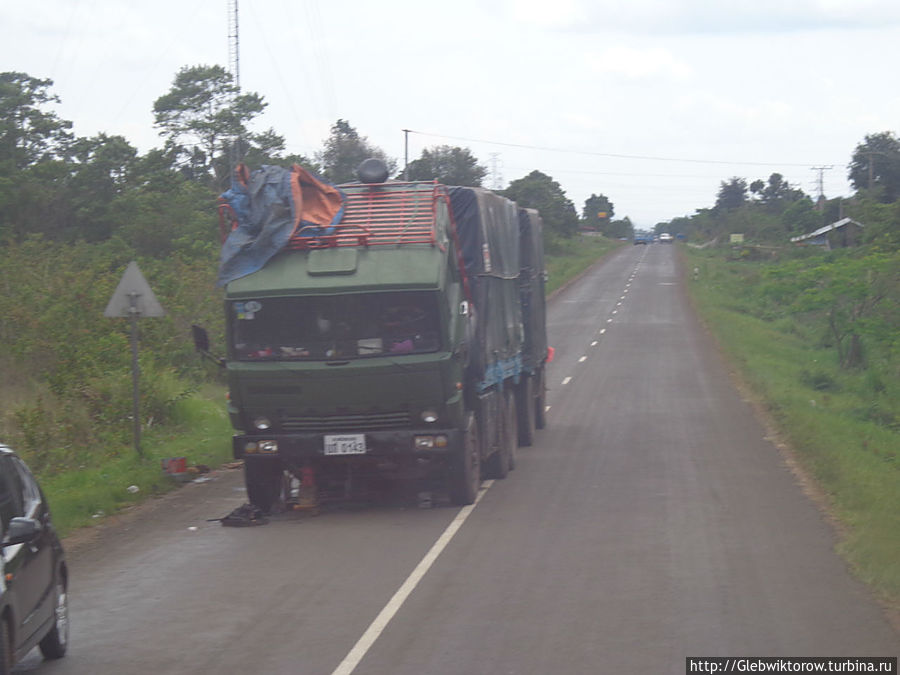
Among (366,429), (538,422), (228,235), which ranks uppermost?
(228,235)

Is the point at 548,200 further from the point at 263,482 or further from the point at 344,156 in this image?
the point at 263,482

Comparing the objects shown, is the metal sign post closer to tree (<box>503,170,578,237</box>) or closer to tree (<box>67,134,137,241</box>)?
tree (<box>67,134,137,241</box>)

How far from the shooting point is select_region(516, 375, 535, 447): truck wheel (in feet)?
57.4

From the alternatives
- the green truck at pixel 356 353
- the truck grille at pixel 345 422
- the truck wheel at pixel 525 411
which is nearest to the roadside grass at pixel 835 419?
the truck wheel at pixel 525 411

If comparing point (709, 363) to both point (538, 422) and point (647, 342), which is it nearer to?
point (647, 342)

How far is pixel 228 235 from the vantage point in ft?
40.8

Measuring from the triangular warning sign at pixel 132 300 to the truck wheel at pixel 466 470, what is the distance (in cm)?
490

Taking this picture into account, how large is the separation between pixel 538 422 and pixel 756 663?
13.2 metres

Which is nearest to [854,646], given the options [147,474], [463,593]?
[463,593]

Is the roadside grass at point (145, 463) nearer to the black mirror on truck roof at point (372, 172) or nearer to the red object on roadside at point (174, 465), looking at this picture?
the red object on roadside at point (174, 465)

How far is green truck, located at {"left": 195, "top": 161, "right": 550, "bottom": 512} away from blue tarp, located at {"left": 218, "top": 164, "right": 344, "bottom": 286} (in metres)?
0.06

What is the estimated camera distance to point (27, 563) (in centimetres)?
652

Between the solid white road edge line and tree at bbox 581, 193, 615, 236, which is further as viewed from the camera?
tree at bbox 581, 193, 615, 236

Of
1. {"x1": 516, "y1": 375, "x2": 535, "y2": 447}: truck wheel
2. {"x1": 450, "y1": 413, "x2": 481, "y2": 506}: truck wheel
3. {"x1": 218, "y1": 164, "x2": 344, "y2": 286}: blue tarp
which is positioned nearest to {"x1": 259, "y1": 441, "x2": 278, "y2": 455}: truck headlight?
{"x1": 218, "y1": 164, "x2": 344, "y2": 286}: blue tarp
